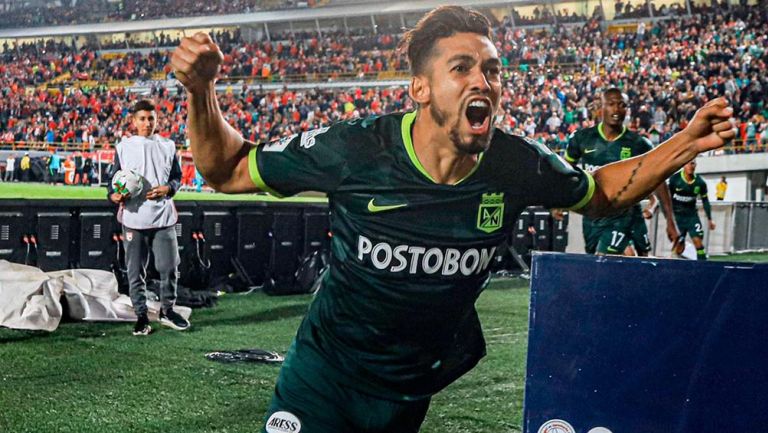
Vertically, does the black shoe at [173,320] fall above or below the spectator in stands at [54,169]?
below

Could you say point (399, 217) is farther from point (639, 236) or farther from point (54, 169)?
point (54, 169)

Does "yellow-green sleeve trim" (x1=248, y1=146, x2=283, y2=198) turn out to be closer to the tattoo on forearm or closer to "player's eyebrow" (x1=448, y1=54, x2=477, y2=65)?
"player's eyebrow" (x1=448, y1=54, x2=477, y2=65)

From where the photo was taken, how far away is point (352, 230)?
2893 millimetres

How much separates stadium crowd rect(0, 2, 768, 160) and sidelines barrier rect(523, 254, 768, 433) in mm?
13418

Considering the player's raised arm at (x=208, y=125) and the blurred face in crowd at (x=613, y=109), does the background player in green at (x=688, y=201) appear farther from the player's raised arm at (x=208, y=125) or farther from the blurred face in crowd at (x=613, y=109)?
the player's raised arm at (x=208, y=125)

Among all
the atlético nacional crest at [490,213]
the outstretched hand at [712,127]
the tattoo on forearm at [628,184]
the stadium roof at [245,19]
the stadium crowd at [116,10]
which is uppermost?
the stadium crowd at [116,10]

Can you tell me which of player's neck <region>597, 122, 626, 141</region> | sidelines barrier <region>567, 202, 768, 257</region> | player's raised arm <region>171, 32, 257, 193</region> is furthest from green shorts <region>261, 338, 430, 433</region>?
sidelines barrier <region>567, 202, 768, 257</region>

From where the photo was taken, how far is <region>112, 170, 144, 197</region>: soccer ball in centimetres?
827

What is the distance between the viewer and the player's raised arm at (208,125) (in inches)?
96.1

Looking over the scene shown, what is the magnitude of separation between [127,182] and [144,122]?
0.60 metres

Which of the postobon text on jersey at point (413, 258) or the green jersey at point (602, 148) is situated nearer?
the postobon text on jersey at point (413, 258)

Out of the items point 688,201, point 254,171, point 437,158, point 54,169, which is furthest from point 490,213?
point 54,169

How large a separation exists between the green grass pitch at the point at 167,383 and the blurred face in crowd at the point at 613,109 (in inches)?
90.8

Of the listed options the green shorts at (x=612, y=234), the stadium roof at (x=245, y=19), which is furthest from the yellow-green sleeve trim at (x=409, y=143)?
the stadium roof at (x=245, y=19)
